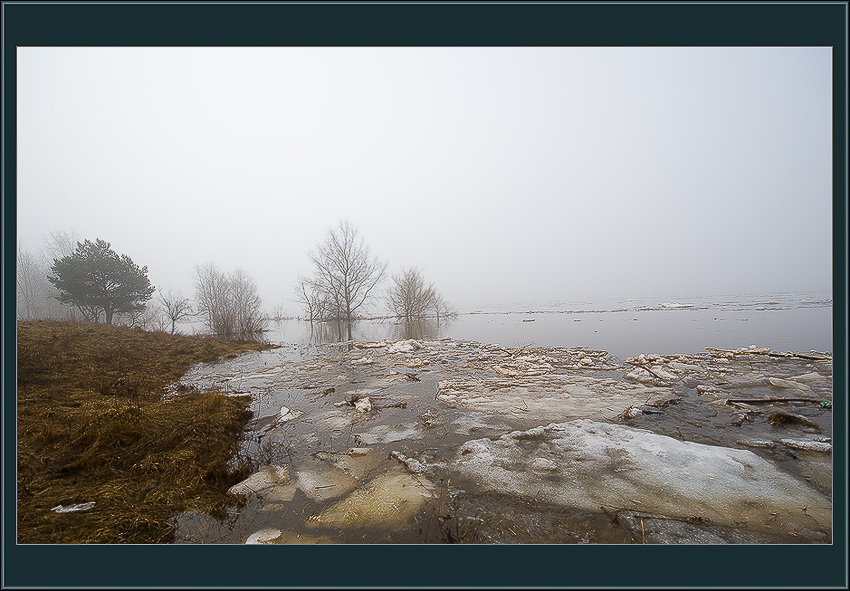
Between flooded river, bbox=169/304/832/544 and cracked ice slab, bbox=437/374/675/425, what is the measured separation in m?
0.05

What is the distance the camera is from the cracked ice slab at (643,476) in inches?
103

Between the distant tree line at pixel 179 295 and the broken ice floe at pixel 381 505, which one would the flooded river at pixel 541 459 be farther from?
the distant tree line at pixel 179 295

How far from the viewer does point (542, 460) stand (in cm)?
355

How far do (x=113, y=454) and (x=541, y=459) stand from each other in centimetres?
495

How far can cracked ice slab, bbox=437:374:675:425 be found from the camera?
5191mm

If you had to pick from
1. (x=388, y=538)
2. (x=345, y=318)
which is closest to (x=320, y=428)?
(x=388, y=538)

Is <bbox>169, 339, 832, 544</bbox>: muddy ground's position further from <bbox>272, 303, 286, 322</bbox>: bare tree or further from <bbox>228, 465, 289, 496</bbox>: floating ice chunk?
<bbox>272, 303, 286, 322</bbox>: bare tree

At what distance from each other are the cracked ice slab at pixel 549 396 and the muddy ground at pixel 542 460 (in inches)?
1.9

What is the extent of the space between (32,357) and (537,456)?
414 inches

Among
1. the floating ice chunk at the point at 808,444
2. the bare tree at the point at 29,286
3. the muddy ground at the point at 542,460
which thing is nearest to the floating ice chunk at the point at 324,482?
the muddy ground at the point at 542,460

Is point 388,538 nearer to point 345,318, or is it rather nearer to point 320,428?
point 320,428

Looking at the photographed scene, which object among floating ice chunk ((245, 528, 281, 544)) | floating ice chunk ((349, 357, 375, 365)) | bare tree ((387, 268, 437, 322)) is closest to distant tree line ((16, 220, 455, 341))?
bare tree ((387, 268, 437, 322))

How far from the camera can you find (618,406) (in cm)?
536

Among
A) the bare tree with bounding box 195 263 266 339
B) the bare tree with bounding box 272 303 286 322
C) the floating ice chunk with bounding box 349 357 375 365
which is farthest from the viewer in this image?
the bare tree with bounding box 272 303 286 322
